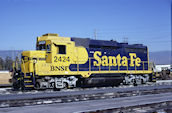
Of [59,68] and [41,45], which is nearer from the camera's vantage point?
[59,68]

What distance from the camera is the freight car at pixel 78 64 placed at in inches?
606

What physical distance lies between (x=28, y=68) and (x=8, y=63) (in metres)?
91.6

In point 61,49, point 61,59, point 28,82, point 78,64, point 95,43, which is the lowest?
point 28,82

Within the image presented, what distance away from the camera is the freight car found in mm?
15398

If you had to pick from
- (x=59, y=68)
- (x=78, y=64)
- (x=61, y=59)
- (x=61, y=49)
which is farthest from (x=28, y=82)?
(x=78, y=64)

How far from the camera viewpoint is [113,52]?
61.3 ft

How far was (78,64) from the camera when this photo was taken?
55.1 ft

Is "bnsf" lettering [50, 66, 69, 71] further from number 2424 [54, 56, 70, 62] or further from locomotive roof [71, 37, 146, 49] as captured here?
locomotive roof [71, 37, 146, 49]

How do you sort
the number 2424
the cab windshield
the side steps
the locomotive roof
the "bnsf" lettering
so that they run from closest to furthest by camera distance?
the side steps → the "bnsf" lettering → the number 2424 → the cab windshield → the locomotive roof

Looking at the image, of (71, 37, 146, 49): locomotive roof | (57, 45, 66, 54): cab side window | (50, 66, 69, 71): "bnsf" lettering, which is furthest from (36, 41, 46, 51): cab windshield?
(71, 37, 146, 49): locomotive roof

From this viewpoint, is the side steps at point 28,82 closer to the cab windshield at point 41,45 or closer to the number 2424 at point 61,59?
the number 2424 at point 61,59

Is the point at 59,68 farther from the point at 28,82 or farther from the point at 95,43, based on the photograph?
the point at 95,43

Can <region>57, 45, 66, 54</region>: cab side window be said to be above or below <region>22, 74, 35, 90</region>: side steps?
above

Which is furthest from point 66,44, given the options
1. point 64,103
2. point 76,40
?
point 64,103
